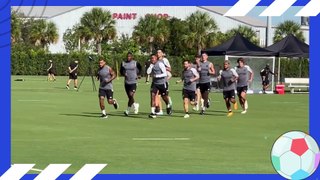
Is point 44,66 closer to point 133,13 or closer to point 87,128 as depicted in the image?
point 133,13

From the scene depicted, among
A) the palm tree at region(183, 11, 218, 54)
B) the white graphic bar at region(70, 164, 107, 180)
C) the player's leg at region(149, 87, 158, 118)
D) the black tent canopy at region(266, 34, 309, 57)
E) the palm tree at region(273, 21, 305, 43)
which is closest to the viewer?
the white graphic bar at region(70, 164, 107, 180)

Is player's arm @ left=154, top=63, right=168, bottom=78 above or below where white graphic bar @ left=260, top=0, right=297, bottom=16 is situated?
below

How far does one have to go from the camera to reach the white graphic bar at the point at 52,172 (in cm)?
888

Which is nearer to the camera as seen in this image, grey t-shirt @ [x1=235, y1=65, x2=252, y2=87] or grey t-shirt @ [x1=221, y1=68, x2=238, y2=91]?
grey t-shirt @ [x1=221, y1=68, x2=238, y2=91]

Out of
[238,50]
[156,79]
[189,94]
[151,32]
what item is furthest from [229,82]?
[151,32]

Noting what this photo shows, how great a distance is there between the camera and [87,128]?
18.6 metres

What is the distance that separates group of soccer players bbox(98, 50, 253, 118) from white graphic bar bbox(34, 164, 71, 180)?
12.6m

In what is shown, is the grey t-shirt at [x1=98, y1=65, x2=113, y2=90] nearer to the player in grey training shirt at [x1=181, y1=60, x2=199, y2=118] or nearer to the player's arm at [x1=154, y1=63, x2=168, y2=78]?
the player's arm at [x1=154, y1=63, x2=168, y2=78]

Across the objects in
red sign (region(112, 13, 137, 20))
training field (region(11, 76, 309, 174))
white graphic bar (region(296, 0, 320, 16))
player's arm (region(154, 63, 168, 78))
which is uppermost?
red sign (region(112, 13, 137, 20))

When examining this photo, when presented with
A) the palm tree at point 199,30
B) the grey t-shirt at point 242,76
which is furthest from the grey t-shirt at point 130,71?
the palm tree at point 199,30

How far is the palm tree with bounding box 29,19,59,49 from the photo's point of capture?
84819 millimetres

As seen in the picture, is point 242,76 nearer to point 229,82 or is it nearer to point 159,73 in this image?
point 229,82

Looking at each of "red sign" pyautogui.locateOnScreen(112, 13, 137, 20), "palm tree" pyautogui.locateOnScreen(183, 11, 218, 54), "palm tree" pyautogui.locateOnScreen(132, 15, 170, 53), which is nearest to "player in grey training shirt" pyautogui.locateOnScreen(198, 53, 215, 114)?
"palm tree" pyautogui.locateOnScreen(183, 11, 218, 54)

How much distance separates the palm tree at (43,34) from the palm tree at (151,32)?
963cm
